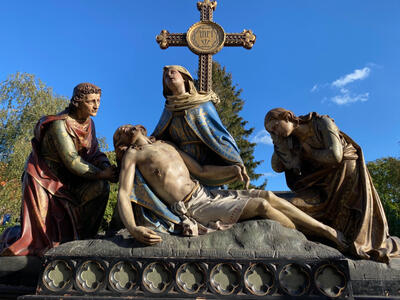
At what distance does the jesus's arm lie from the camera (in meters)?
3.71

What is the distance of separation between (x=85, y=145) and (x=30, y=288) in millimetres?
1813

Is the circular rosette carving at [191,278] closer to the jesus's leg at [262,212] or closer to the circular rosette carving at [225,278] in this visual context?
the circular rosette carving at [225,278]

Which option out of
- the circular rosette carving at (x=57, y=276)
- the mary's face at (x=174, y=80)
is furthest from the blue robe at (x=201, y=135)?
the circular rosette carving at (x=57, y=276)

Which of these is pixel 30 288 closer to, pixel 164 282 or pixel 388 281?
pixel 164 282

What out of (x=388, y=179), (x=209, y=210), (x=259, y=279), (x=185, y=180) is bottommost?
(x=259, y=279)

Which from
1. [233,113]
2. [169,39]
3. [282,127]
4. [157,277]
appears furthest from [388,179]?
[157,277]

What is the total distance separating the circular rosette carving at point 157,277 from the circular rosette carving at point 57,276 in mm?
734

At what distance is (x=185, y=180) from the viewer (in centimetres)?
439

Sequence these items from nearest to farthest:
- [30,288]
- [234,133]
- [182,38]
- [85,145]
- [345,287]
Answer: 1. [345,287]
2. [30,288]
3. [85,145]
4. [182,38]
5. [234,133]

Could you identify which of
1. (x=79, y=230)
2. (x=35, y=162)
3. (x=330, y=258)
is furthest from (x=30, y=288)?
(x=330, y=258)

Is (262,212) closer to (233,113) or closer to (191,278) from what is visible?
(191,278)

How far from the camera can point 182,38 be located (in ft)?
30.8

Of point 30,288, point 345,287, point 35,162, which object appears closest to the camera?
point 345,287

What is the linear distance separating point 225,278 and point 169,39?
7056 millimetres
